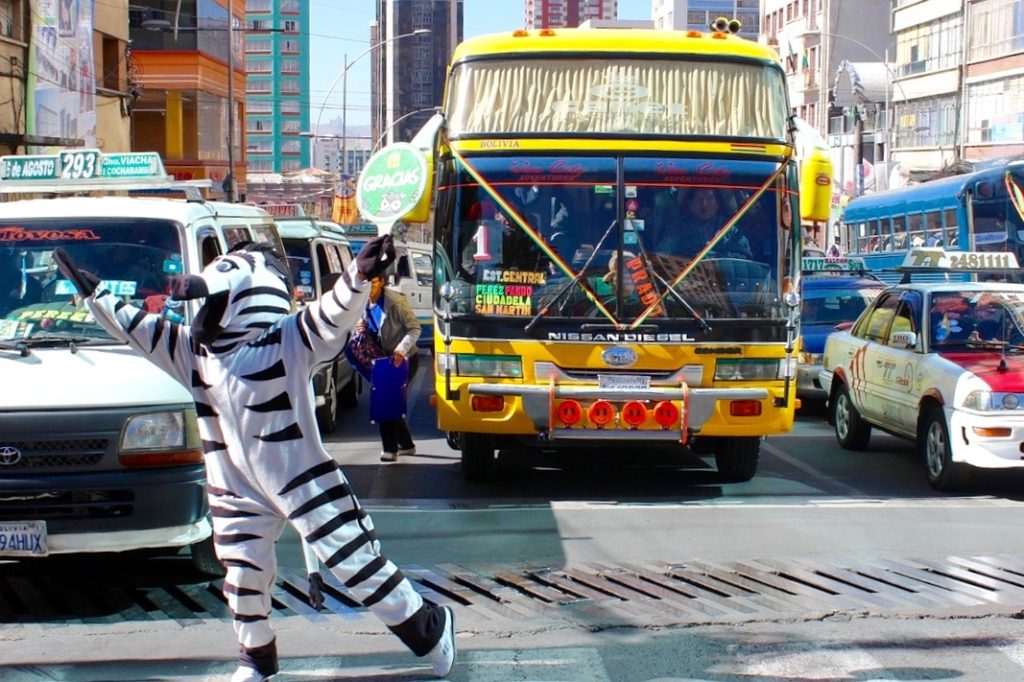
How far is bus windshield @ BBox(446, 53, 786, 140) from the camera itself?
10.3 metres

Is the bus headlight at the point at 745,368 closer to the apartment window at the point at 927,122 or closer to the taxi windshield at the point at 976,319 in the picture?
the taxi windshield at the point at 976,319

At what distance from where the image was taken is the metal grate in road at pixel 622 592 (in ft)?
22.5

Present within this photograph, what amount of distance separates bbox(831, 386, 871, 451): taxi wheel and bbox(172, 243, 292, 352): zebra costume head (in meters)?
8.78

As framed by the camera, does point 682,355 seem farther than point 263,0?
No

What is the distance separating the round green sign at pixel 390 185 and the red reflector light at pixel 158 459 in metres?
1.42

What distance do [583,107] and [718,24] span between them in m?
1.69

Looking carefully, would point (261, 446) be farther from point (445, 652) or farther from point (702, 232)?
point (702, 232)

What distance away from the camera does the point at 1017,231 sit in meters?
23.1

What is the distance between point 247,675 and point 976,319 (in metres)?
8.19

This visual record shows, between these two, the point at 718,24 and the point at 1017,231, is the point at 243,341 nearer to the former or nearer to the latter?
the point at 718,24

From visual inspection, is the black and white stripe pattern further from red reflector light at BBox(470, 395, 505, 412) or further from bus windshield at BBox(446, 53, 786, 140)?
bus windshield at BBox(446, 53, 786, 140)

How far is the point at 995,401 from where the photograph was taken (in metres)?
10.4

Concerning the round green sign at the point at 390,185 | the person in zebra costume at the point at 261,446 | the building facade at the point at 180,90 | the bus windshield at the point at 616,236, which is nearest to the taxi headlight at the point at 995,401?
the bus windshield at the point at 616,236

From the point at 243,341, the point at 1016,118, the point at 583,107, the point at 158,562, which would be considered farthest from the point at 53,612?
the point at 1016,118
